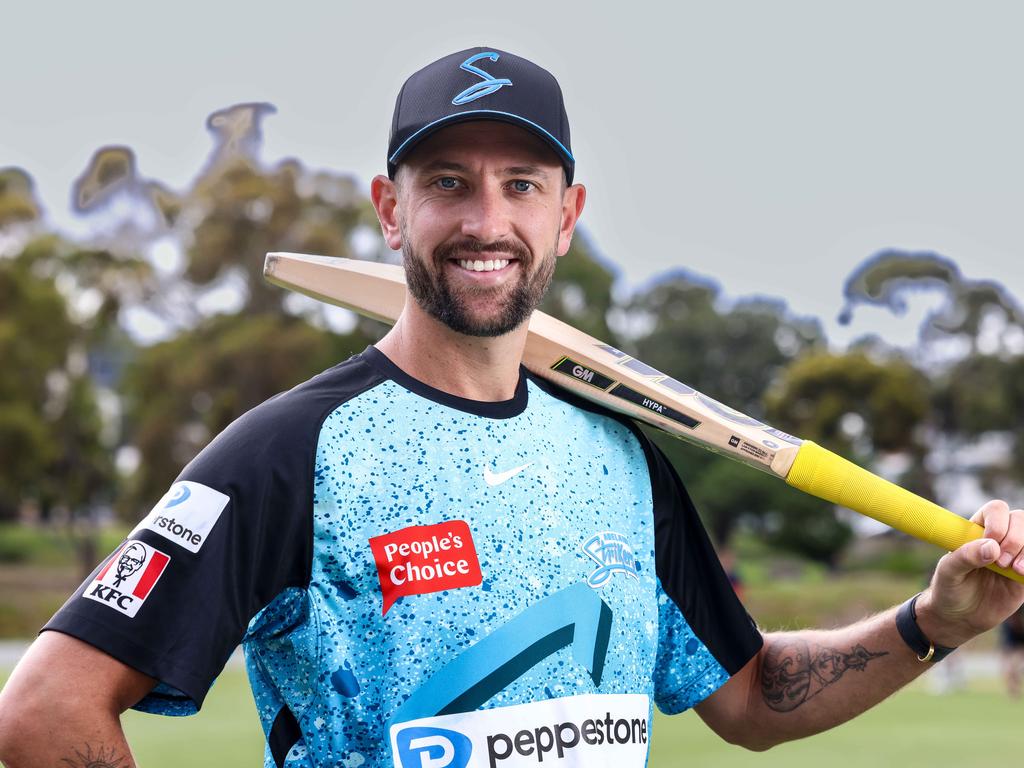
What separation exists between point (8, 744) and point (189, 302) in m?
27.9

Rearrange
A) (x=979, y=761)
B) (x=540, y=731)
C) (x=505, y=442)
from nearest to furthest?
(x=540, y=731) → (x=505, y=442) → (x=979, y=761)

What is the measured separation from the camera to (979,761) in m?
9.98

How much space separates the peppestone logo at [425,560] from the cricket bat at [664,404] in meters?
0.51

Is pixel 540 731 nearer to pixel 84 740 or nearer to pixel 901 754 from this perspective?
pixel 84 740

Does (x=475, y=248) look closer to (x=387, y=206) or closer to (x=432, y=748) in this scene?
(x=387, y=206)

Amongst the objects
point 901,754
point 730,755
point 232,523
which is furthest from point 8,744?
point 901,754

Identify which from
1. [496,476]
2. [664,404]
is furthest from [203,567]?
[664,404]

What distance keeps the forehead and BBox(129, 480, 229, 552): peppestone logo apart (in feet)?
2.21

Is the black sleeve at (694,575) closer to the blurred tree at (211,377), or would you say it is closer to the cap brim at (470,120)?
the cap brim at (470,120)

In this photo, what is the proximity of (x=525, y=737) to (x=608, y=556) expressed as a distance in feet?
1.22

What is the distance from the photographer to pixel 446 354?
233 centimetres

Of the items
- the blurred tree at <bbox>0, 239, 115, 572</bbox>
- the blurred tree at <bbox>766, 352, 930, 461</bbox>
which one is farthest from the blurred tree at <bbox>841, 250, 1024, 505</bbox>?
the blurred tree at <bbox>0, 239, 115, 572</bbox>

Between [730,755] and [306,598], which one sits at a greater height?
[306,598]

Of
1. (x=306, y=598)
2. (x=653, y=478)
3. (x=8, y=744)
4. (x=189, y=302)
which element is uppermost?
(x=189, y=302)
